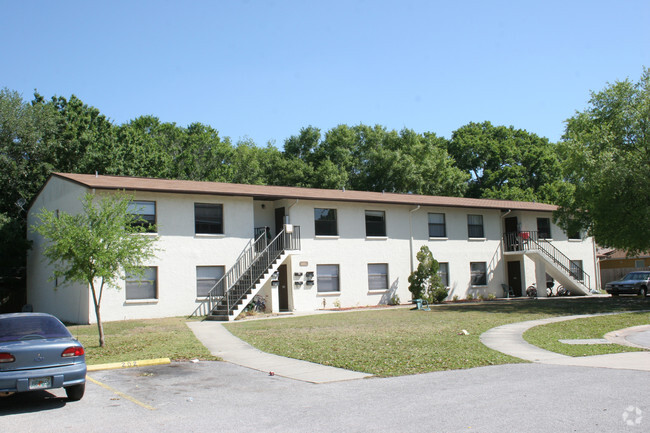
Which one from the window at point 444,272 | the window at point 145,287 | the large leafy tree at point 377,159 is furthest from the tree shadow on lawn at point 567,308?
the large leafy tree at point 377,159

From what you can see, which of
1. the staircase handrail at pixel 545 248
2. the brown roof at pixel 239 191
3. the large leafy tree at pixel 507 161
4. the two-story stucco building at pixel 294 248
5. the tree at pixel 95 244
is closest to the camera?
the tree at pixel 95 244

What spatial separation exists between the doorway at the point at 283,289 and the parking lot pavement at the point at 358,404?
57.3ft

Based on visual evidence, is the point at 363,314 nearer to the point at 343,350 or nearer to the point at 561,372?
the point at 343,350

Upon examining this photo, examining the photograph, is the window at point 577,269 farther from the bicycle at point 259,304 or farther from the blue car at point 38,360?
the blue car at point 38,360

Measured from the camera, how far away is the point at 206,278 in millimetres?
26141

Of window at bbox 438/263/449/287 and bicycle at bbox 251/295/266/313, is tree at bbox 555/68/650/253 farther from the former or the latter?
bicycle at bbox 251/295/266/313

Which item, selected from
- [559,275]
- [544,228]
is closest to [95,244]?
[559,275]

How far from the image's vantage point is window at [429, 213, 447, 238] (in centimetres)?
3359

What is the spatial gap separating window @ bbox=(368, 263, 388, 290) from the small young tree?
60.2 inches

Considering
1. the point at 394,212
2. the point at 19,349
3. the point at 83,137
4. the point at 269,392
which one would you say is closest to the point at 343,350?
the point at 269,392

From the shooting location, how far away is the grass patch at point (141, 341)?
44.8ft

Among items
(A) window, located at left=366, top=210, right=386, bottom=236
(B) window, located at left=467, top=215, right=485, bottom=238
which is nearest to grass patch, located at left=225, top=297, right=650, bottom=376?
(A) window, located at left=366, top=210, right=386, bottom=236

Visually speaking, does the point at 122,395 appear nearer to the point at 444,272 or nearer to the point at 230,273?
the point at 230,273

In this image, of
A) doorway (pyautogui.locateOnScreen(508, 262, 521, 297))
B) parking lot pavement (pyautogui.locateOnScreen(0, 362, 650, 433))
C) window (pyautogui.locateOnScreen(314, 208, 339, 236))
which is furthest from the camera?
doorway (pyautogui.locateOnScreen(508, 262, 521, 297))
